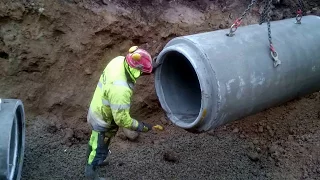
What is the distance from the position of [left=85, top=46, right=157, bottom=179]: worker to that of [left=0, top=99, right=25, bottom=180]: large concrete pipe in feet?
2.54

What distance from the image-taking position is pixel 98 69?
17.3 ft

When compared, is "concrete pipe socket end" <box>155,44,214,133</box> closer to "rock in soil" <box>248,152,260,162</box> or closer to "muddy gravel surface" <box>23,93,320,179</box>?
"muddy gravel surface" <box>23,93,320,179</box>

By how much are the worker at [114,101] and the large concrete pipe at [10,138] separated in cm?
77

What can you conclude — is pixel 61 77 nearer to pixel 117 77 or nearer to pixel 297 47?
pixel 117 77

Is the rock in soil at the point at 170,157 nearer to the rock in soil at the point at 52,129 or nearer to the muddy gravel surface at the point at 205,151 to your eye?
the muddy gravel surface at the point at 205,151

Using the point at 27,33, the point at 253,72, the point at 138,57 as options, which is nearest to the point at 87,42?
the point at 27,33

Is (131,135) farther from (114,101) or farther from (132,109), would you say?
(114,101)

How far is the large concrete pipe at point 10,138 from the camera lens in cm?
336

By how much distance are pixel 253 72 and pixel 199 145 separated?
71.5 inches

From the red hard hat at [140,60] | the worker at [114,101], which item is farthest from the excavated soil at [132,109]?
the red hard hat at [140,60]

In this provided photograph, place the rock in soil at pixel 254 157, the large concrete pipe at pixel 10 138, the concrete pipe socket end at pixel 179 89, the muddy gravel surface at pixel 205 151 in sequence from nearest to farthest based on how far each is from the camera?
the large concrete pipe at pixel 10 138 → the concrete pipe socket end at pixel 179 89 → the muddy gravel surface at pixel 205 151 → the rock in soil at pixel 254 157

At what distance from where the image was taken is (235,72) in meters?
3.41

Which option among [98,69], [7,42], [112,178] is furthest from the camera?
[98,69]

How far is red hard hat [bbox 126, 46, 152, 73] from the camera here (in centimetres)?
370
